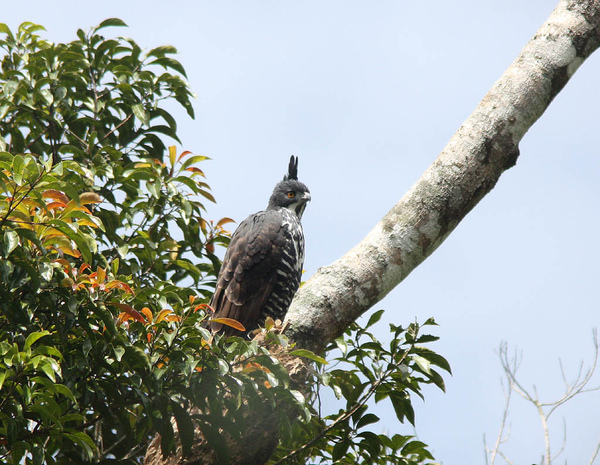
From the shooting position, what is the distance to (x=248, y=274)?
4621mm

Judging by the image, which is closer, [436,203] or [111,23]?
[436,203]

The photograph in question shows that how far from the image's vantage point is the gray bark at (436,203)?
3502mm

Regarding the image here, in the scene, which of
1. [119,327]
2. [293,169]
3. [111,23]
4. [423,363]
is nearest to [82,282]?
[119,327]

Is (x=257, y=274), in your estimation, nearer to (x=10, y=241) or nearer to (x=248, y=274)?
(x=248, y=274)

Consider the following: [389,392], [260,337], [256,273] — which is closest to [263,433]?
[260,337]

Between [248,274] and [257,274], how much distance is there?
Answer: 0.07m

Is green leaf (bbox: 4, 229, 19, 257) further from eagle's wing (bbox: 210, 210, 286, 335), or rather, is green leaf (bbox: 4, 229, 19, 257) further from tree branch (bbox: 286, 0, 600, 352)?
eagle's wing (bbox: 210, 210, 286, 335)

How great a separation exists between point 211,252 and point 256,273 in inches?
13.6

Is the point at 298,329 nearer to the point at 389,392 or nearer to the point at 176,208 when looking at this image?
the point at 389,392

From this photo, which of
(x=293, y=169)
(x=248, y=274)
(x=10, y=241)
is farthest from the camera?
(x=293, y=169)

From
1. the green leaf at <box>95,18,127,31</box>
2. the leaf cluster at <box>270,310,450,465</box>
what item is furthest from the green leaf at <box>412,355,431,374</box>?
the green leaf at <box>95,18,127,31</box>

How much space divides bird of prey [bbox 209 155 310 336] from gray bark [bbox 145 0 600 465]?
1062 millimetres

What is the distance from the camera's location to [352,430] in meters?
3.57

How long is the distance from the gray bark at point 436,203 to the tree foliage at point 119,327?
23 cm
